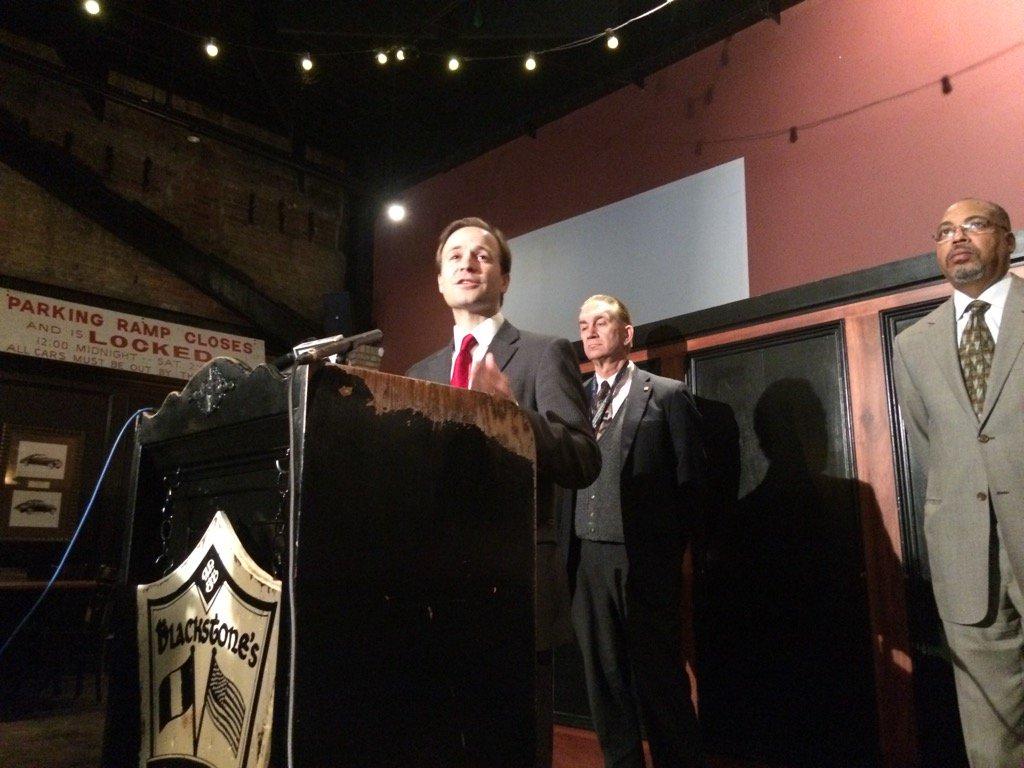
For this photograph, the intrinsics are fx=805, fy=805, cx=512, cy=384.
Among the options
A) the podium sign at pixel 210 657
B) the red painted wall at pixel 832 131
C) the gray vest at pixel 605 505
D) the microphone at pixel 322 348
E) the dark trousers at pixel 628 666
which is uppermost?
the red painted wall at pixel 832 131

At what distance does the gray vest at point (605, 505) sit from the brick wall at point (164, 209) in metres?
4.67

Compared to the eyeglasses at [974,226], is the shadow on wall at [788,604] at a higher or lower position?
lower

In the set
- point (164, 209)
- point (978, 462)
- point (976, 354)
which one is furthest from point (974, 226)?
point (164, 209)

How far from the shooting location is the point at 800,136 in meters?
4.23

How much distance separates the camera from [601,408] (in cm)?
294

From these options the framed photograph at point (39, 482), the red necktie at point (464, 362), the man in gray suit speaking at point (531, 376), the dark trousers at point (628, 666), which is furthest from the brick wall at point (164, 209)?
the red necktie at point (464, 362)

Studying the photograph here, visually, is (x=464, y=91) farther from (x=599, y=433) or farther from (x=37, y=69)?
(x=599, y=433)

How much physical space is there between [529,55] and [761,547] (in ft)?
11.0

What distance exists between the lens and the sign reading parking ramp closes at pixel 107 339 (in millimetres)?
5488

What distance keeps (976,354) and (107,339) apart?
5.61 metres

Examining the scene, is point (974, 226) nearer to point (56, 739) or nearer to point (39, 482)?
point (56, 739)

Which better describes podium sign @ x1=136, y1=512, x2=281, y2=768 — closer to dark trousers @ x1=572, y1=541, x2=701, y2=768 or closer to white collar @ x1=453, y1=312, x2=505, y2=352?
white collar @ x1=453, y1=312, x2=505, y2=352

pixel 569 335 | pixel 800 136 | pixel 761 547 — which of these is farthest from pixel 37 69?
pixel 761 547

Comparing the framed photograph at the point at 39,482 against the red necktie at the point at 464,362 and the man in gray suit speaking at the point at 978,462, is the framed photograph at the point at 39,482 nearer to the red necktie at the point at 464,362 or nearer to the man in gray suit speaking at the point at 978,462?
the red necktie at the point at 464,362
